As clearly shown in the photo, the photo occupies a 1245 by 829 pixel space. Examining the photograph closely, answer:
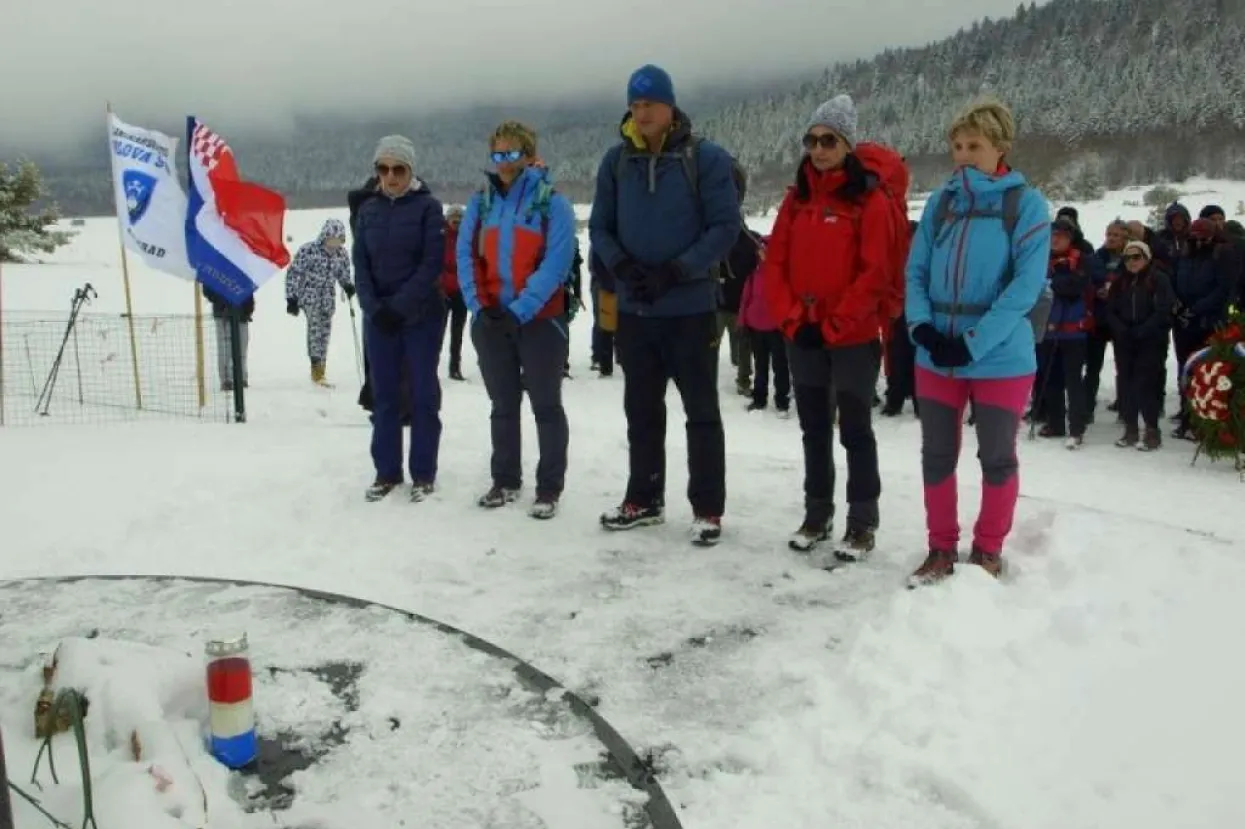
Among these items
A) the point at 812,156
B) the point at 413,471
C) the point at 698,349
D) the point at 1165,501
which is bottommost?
the point at 1165,501

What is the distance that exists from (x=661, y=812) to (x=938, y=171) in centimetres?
5934

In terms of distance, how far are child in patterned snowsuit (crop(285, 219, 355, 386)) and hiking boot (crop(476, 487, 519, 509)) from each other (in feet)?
21.1

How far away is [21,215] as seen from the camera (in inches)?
1026

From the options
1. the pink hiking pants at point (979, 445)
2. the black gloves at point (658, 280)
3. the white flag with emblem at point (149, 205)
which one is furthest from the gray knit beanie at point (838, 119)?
the white flag with emblem at point (149, 205)

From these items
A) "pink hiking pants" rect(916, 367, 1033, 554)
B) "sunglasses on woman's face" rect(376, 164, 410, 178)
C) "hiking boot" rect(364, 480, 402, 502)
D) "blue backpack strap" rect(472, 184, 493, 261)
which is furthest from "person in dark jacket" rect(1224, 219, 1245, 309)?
"hiking boot" rect(364, 480, 402, 502)

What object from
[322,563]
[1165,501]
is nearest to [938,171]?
[1165,501]

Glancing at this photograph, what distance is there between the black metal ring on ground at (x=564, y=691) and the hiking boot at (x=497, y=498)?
1517mm

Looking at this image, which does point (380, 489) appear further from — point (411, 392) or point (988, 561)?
point (988, 561)

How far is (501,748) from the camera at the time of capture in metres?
2.60

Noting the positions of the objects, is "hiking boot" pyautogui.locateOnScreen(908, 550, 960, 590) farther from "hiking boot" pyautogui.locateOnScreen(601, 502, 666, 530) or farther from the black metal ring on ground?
the black metal ring on ground

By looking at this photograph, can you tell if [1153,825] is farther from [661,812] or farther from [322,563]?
[322,563]

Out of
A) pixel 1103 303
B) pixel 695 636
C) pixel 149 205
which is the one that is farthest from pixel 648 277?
pixel 1103 303

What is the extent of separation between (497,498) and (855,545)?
194 centimetres

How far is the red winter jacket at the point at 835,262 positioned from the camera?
4117 mm
